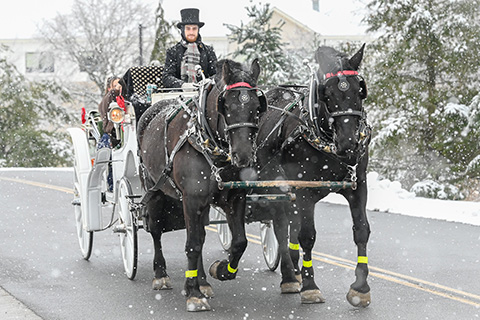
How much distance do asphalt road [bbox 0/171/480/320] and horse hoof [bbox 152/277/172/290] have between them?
0.13m

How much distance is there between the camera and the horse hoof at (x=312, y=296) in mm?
7066

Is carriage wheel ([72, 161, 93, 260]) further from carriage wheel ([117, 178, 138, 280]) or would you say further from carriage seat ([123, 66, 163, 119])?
carriage seat ([123, 66, 163, 119])

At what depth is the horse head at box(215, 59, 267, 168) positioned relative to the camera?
20.4 feet

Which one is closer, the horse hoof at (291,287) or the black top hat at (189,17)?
the horse hoof at (291,287)

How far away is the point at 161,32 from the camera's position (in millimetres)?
35188

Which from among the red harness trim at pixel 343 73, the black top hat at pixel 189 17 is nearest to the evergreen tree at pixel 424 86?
the black top hat at pixel 189 17

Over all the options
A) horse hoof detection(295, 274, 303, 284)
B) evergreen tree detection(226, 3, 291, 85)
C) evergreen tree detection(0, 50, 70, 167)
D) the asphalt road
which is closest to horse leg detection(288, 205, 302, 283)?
horse hoof detection(295, 274, 303, 284)

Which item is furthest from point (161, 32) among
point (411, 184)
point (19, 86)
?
point (411, 184)

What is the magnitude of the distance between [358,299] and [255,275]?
2002 mm

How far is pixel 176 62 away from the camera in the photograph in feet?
29.6

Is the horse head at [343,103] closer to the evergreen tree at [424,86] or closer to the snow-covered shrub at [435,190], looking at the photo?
the snow-covered shrub at [435,190]

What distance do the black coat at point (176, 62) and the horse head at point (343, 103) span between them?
2474 mm

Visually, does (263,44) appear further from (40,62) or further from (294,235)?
(40,62)

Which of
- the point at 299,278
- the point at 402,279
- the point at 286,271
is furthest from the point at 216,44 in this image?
the point at 286,271
